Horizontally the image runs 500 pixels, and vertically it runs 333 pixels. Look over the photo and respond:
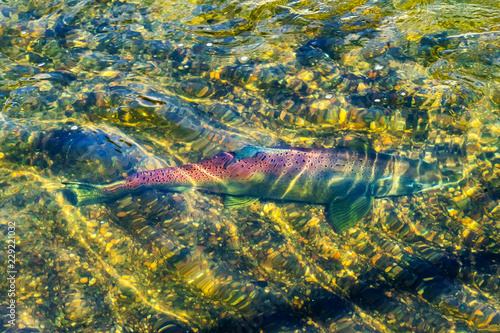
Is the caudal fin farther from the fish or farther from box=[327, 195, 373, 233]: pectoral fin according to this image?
box=[327, 195, 373, 233]: pectoral fin

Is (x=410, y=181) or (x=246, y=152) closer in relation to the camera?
(x=410, y=181)

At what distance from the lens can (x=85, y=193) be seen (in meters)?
4.63

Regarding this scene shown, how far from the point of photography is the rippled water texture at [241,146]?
378cm

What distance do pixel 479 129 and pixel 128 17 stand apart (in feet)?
21.8

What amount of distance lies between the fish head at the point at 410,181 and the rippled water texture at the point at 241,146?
112 millimetres

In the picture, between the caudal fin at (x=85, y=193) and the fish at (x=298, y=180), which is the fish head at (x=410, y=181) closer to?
the fish at (x=298, y=180)

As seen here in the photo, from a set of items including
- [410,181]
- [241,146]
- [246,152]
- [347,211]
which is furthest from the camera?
[241,146]

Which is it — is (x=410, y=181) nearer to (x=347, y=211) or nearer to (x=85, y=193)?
(x=347, y=211)

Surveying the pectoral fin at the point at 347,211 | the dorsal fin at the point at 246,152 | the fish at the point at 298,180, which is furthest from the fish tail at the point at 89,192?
the pectoral fin at the point at 347,211

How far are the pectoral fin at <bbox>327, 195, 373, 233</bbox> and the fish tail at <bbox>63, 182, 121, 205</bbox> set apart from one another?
9.41 feet

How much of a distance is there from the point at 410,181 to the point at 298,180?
1504 millimetres

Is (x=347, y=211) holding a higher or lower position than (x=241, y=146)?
lower

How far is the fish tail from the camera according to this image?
459cm

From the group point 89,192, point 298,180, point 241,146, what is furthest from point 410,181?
point 89,192
